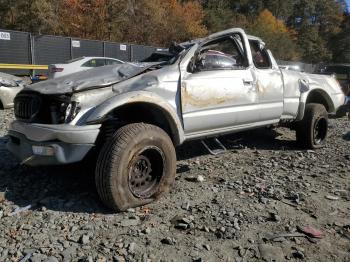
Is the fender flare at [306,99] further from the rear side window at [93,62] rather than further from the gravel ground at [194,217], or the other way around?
the rear side window at [93,62]

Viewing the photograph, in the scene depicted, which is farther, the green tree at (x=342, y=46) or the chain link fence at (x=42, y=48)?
the green tree at (x=342, y=46)

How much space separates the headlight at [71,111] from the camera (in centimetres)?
394

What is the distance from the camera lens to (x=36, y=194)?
445cm

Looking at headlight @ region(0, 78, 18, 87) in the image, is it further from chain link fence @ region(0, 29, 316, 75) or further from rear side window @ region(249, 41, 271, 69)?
chain link fence @ region(0, 29, 316, 75)

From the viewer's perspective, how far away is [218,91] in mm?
5043

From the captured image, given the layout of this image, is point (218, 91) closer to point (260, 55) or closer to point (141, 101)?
point (141, 101)

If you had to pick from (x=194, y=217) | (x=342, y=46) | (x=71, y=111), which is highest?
(x=342, y=46)

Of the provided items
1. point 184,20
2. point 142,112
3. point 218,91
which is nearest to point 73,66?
point 218,91

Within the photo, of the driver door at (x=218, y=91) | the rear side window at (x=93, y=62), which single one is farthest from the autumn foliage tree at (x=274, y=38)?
the driver door at (x=218, y=91)

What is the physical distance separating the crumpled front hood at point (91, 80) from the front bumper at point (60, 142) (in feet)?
1.21

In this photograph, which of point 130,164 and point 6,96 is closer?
point 130,164

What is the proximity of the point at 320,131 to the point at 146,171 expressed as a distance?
13.3 feet

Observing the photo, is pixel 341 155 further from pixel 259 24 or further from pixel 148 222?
pixel 259 24

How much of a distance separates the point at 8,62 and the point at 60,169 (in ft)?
52.7
